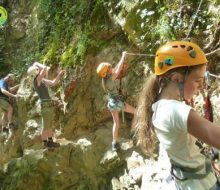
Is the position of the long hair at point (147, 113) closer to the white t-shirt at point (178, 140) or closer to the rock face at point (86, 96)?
the white t-shirt at point (178, 140)

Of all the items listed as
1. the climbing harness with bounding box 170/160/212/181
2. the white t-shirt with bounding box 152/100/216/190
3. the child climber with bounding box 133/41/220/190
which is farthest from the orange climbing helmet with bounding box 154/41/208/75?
the climbing harness with bounding box 170/160/212/181

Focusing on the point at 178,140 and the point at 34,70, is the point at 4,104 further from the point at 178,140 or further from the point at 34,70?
the point at 178,140

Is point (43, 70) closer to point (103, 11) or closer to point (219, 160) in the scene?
point (103, 11)

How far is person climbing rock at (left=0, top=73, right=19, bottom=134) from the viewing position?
10.8 meters

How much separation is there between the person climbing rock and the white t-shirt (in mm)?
8794

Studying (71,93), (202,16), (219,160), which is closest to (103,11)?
(71,93)

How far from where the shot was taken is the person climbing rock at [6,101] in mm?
10758

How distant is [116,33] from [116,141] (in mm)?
2696

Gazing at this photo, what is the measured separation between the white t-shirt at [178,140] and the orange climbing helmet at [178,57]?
22 centimetres

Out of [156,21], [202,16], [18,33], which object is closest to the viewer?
[202,16]

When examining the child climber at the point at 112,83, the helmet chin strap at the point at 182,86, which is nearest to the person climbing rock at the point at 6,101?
the child climber at the point at 112,83

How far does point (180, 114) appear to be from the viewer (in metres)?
2.03

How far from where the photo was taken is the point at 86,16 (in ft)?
34.1

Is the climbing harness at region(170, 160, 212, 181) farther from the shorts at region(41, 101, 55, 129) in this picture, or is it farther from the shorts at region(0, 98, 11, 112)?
the shorts at region(0, 98, 11, 112)
